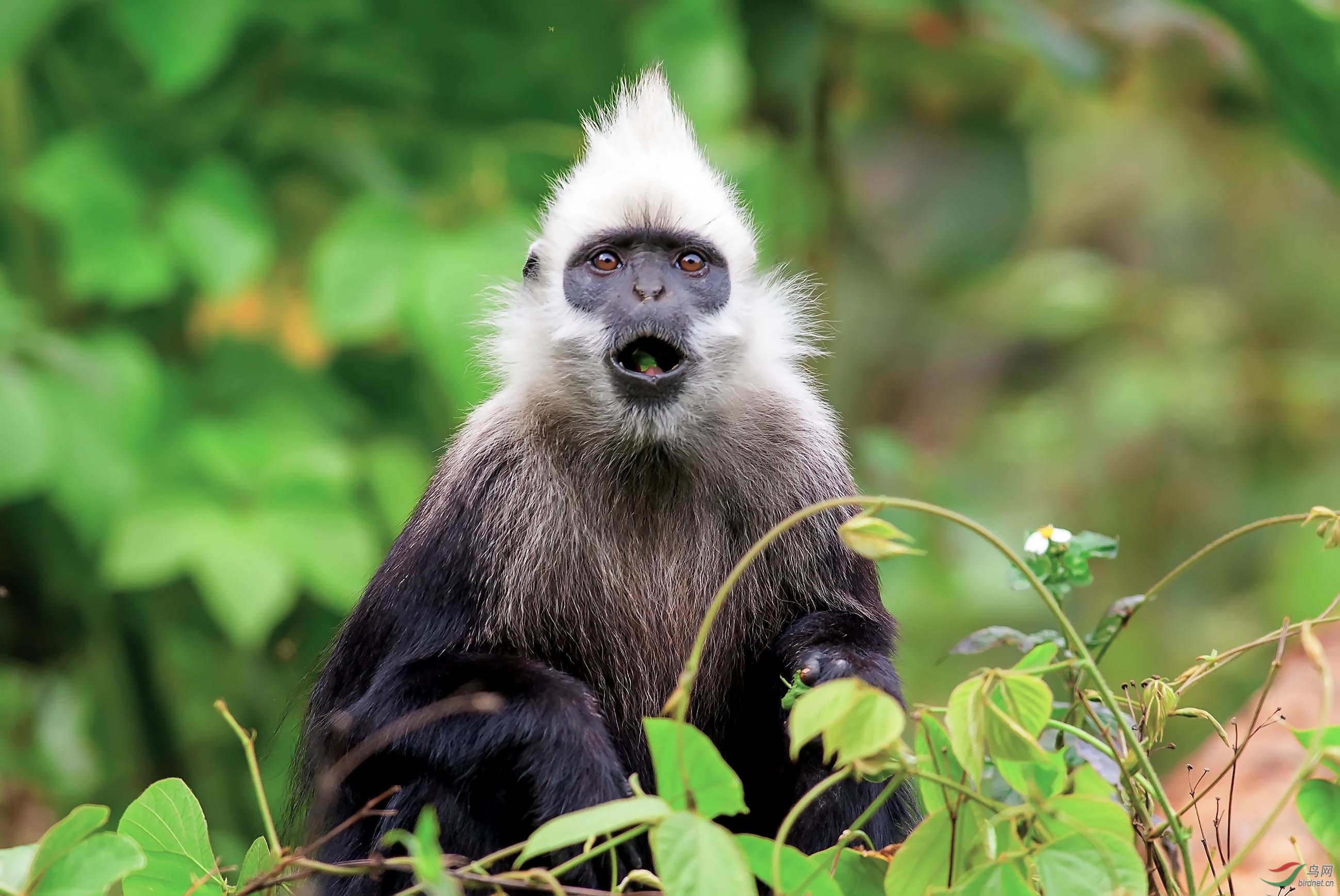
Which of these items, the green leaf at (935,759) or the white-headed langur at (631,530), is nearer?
the green leaf at (935,759)

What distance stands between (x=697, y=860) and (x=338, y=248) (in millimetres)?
3399

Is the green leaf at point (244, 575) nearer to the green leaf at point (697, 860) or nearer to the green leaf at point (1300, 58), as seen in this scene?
the green leaf at point (697, 860)

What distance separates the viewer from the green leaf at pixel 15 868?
2.04 m

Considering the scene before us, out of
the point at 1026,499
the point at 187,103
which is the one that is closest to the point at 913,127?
the point at 1026,499

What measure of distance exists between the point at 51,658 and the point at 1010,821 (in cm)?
443

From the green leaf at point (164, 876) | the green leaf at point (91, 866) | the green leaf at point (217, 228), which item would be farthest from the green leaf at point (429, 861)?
the green leaf at point (217, 228)

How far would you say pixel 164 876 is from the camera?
2359 millimetres

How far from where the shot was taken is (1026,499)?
7125 mm

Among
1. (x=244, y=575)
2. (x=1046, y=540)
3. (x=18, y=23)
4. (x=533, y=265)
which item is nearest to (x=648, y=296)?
(x=533, y=265)

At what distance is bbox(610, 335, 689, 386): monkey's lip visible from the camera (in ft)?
10.3

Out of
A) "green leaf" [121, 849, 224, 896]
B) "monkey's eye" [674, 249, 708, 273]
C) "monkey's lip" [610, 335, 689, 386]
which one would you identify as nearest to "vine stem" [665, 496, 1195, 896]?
"green leaf" [121, 849, 224, 896]

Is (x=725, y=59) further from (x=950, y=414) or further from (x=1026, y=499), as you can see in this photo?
(x=950, y=414)

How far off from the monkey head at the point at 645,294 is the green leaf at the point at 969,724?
1.39m

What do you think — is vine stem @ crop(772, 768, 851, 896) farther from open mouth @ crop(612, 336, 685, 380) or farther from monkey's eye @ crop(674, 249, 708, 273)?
monkey's eye @ crop(674, 249, 708, 273)
